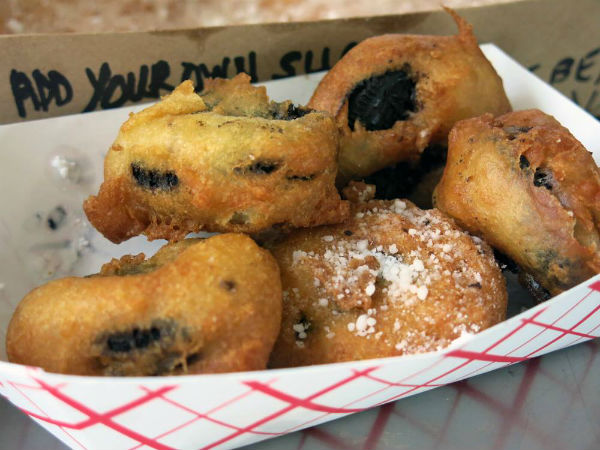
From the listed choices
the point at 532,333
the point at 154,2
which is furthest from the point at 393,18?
the point at 532,333

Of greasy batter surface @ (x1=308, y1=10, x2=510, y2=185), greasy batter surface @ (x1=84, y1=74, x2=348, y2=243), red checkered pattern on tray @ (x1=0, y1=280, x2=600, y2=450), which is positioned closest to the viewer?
red checkered pattern on tray @ (x1=0, y1=280, x2=600, y2=450)

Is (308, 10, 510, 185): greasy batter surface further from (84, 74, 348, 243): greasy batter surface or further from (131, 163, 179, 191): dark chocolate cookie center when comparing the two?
(131, 163, 179, 191): dark chocolate cookie center

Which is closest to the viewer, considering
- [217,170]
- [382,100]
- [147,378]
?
[147,378]

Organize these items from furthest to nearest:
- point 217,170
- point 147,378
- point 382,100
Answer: point 382,100
point 217,170
point 147,378

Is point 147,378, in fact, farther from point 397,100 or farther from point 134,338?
point 397,100

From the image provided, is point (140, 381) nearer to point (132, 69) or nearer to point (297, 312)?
point (297, 312)

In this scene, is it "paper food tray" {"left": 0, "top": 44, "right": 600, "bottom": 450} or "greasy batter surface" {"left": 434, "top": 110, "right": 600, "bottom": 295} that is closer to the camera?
"paper food tray" {"left": 0, "top": 44, "right": 600, "bottom": 450}

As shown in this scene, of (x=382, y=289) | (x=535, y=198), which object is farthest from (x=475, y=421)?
(x=535, y=198)

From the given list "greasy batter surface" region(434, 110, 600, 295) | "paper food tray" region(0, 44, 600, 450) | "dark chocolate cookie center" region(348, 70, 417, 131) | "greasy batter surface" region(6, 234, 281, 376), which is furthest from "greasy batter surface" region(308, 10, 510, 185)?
"greasy batter surface" region(6, 234, 281, 376)
